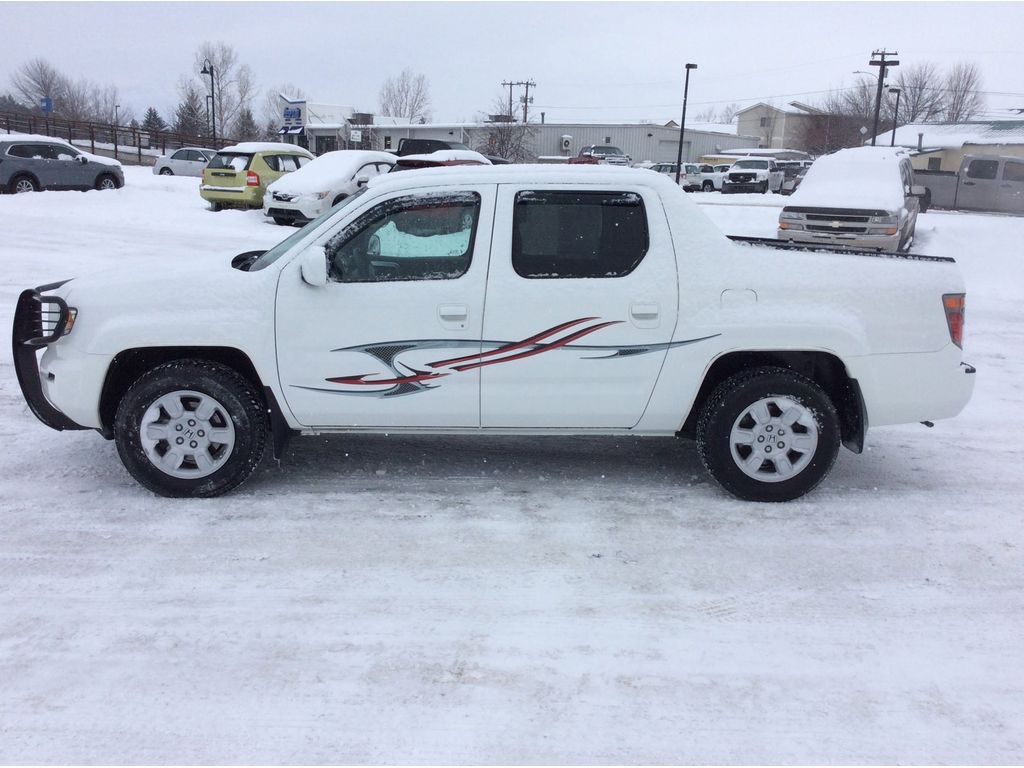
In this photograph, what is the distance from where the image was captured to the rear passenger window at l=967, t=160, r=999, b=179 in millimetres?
27906

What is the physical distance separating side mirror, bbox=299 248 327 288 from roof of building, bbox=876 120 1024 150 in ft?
183

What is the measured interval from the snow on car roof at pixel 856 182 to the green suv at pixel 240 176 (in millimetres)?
12061

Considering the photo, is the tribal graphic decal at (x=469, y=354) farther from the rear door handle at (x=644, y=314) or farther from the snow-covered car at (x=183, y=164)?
the snow-covered car at (x=183, y=164)

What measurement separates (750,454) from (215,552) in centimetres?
285

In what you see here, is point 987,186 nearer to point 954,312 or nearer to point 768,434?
point 954,312

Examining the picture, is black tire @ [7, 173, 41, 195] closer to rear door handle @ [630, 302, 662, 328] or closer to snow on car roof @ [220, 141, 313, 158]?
snow on car roof @ [220, 141, 313, 158]

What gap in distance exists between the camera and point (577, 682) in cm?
325

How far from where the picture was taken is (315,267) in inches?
177

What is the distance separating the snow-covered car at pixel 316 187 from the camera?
17859mm

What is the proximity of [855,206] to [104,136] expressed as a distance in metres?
53.4

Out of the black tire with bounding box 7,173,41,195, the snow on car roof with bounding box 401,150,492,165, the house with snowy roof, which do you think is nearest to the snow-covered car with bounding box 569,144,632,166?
the snow on car roof with bounding box 401,150,492,165

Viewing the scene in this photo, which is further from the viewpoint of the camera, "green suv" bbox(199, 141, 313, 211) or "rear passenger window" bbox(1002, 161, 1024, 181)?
"rear passenger window" bbox(1002, 161, 1024, 181)

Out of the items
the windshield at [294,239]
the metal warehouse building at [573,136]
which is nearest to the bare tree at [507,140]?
the metal warehouse building at [573,136]

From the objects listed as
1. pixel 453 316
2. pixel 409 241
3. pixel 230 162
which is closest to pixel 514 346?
pixel 453 316
